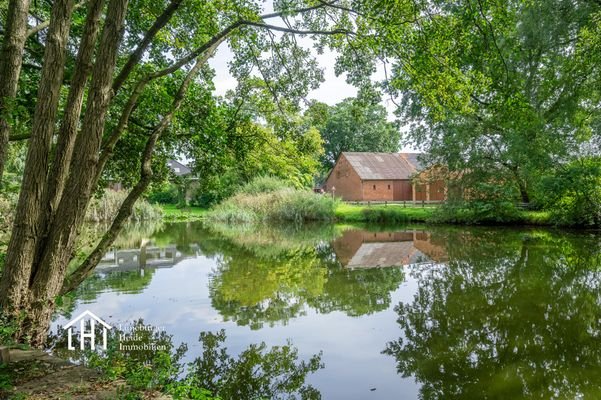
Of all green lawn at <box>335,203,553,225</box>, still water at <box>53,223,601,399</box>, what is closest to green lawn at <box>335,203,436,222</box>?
green lawn at <box>335,203,553,225</box>

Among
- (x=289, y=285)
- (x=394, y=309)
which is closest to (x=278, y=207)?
(x=289, y=285)

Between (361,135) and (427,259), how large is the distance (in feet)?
144

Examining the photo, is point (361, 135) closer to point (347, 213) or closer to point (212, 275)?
point (347, 213)

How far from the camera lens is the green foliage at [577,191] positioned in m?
19.7

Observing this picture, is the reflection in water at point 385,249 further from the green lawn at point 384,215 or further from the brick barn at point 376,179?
the brick barn at point 376,179

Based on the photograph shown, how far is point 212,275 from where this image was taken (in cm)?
1110

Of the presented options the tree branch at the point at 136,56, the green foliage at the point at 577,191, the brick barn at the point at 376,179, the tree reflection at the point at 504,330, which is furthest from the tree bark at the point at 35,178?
the brick barn at the point at 376,179

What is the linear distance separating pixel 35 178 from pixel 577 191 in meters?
22.3

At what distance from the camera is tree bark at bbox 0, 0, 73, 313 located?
4.22m

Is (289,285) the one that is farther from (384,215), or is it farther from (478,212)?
(384,215)

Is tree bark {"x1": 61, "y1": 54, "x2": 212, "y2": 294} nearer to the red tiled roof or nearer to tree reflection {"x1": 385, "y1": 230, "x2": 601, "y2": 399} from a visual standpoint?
tree reflection {"x1": 385, "y1": 230, "x2": 601, "y2": 399}

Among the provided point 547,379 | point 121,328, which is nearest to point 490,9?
point 547,379

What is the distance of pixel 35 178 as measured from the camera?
427 cm

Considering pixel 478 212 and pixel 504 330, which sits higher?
pixel 478 212
